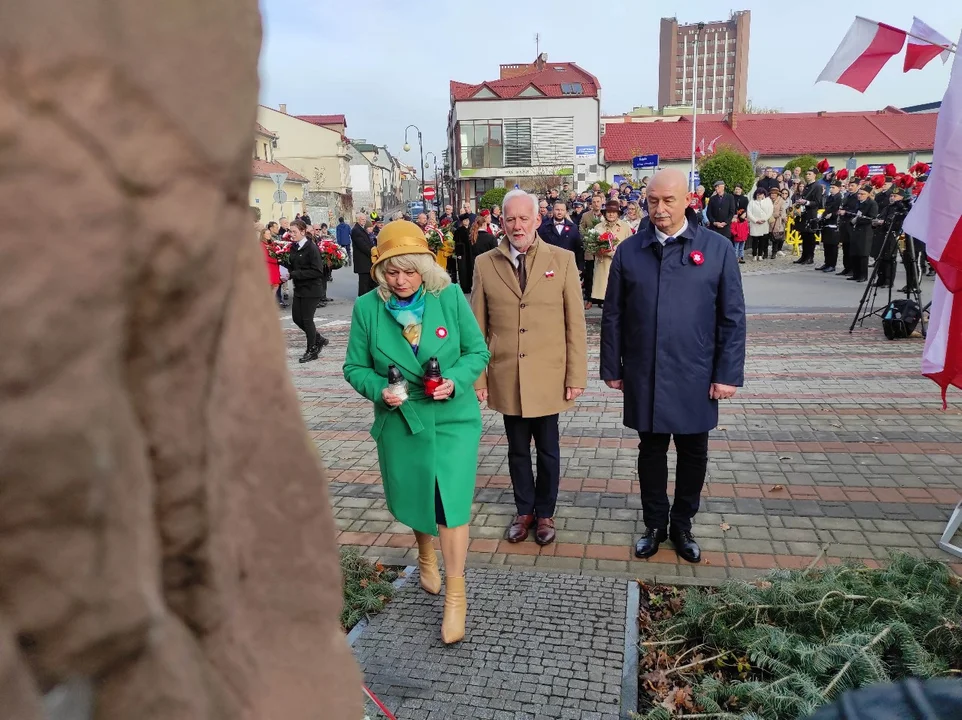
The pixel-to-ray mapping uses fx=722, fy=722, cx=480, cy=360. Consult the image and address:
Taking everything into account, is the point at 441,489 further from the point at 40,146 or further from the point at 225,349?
the point at 40,146

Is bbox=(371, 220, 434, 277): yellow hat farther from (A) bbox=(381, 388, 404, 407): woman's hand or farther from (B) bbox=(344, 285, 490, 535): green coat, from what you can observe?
(A) bbox=(381, 388, 404, 407): woman's hand

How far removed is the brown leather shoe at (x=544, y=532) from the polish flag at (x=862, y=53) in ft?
14.6

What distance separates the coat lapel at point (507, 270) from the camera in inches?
159

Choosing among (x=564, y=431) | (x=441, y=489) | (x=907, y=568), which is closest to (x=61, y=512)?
(x=441, y=489)

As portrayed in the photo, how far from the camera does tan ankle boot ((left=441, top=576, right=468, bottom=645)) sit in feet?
10.3

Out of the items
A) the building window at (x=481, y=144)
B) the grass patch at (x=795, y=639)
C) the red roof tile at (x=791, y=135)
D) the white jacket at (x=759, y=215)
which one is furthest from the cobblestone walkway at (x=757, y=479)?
the red roof tile at (x=791, y=135)

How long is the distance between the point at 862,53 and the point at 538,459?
14.8 feet

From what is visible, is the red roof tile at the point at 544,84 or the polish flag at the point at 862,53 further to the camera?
the red roof tile at the point at 544,84

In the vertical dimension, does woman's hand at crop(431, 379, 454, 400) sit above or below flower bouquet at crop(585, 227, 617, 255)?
below

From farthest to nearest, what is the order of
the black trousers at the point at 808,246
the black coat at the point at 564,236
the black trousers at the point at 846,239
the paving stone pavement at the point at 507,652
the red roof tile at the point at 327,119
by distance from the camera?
1. the red roof tile at the point at 327,119
2. the black trousers at the point at 808,246
3. the black trousers at the point at 846,239
4. the black coat at the point at 564,236
5. the paving stone pavement at the point at 507,652

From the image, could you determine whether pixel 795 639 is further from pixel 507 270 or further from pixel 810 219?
pixel 810 219

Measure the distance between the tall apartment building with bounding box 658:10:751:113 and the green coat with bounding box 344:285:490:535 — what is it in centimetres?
11105

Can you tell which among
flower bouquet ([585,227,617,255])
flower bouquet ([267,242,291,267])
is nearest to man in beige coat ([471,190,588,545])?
flower bouquet ([585,227,617,255])

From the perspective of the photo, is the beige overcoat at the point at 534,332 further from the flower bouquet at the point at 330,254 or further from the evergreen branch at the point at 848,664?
the flower bouquet at the point at 330,254
